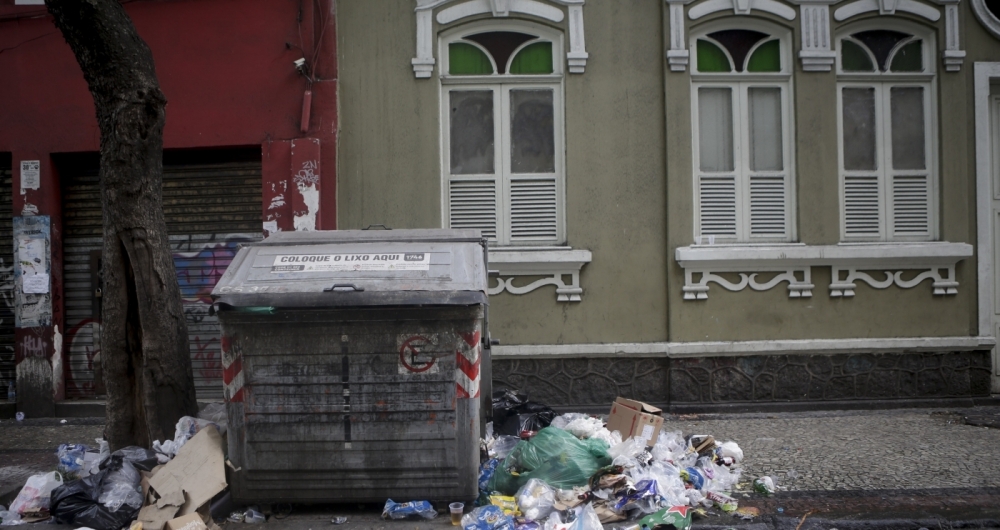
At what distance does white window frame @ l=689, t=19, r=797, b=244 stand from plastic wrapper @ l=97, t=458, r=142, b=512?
536cm

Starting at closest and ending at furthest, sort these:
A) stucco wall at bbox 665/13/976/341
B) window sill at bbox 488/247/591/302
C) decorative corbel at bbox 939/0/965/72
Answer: window sill at bbox 488/247/591/302 → stucco wall at bbox 665/13/976/341 → decorative corbel at bbox 939/0/965/72

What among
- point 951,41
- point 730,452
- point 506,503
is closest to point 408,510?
point 506,503

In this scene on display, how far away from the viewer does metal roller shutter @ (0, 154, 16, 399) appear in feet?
25.7

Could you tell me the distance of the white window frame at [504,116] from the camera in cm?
764

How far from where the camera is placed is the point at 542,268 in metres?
7.48

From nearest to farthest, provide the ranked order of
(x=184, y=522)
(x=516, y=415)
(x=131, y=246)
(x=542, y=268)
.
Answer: (x=184, y=522)
(x=131, y=246)
(x=516, y=415)
(x=542, y=268)

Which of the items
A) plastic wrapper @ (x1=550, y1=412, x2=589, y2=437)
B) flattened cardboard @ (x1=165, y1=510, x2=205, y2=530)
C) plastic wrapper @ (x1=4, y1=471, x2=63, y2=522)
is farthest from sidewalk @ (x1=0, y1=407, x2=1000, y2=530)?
plastic wrapper @ (x1=550, y1=412, x2=589, y2=437)

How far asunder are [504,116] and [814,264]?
3.38 meters

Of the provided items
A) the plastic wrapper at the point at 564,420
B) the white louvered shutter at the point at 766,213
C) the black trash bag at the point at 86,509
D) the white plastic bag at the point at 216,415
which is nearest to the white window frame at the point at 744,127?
the white louvered shutter at the point at 766,213

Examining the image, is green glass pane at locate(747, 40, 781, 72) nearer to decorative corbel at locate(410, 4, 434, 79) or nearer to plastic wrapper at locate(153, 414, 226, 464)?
decorative corbel at locate(410, 4, 434, 79)

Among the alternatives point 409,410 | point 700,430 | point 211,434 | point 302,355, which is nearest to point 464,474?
point 409,410

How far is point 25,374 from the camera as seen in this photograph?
768 centimetres

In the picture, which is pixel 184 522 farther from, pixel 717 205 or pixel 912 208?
pixel 912 208

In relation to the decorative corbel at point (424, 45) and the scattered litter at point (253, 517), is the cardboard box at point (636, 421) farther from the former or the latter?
the decorative corbel at point (424, 45)
